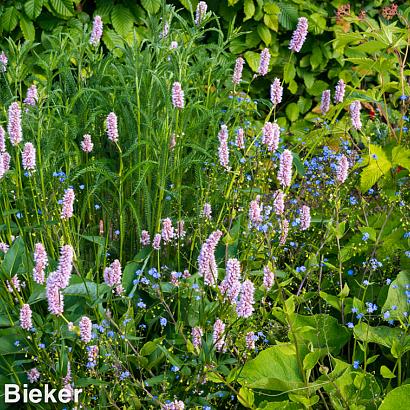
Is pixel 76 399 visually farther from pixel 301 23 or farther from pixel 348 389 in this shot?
pixel 301 23

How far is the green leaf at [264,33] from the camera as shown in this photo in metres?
4.93

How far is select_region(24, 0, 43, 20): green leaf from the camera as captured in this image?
443 centimetres

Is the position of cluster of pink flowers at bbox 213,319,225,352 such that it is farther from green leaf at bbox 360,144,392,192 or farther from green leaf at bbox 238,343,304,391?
green leaf at bbox 360,144,392,192

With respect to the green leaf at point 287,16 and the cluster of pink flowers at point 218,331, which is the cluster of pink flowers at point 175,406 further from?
the green leaf at point 287,16

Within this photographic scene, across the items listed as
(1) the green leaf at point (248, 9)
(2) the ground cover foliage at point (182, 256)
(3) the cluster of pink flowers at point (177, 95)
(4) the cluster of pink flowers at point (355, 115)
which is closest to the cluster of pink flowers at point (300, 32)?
(2) the ground cover foliage at point (182, 256)

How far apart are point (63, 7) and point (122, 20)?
354mm

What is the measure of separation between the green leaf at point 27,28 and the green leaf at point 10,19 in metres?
0.04

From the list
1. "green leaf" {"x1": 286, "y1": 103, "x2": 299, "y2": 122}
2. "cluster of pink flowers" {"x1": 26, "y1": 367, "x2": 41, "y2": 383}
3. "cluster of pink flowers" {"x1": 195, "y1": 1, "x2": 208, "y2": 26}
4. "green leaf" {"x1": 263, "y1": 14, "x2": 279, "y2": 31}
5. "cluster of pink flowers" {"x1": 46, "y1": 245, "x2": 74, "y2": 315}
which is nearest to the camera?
"cluster of pink flowers" {"x1": 46, "y1": 245, "x2": 74, "y2": 315}

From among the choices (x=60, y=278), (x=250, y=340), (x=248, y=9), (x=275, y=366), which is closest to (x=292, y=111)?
(x=248, y=9)

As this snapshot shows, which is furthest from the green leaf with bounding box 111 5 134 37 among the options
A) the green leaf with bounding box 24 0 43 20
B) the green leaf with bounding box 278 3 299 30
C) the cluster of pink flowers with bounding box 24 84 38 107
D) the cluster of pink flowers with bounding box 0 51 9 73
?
the cluster of pink flowers with bounding box 24 84 38 107

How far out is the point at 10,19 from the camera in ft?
14.6

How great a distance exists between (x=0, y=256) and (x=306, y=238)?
1244 mm

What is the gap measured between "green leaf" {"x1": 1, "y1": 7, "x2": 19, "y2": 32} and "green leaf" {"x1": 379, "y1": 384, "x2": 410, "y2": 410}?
9.91 ft

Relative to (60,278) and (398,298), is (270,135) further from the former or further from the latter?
(60,278)
